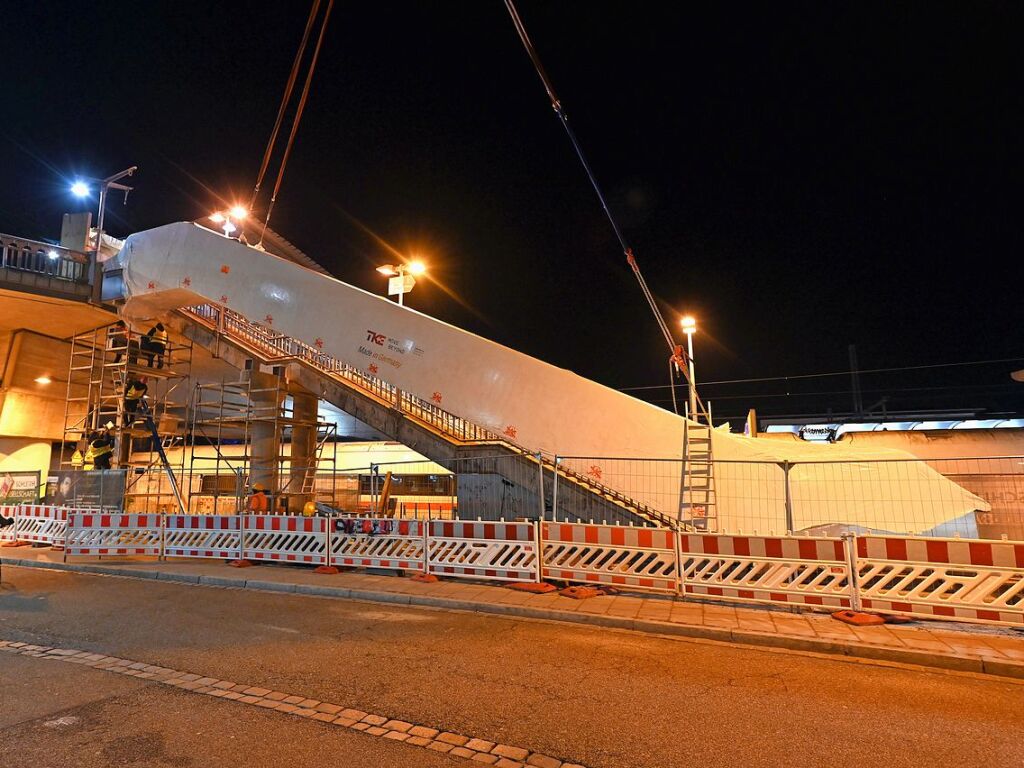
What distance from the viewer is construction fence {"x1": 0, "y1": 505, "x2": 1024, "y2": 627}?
676 centimetres

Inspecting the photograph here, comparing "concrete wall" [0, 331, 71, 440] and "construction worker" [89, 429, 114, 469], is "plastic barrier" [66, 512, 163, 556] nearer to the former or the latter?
"construction worker" [89, 429, 114, 469]

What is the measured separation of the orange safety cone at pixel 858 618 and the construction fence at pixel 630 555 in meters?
0.09

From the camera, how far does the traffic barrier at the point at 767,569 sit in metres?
7.40

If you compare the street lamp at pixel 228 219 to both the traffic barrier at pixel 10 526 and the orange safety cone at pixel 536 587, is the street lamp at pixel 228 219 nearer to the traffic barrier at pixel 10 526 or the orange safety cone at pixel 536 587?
the traffic barrier at pixel 10 526

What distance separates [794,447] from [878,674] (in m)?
7.48

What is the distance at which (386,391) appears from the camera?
1544 centimetres

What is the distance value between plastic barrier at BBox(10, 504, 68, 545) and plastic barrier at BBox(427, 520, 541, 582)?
Result: 10072 mm

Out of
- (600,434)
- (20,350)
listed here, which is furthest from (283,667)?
(20,350)

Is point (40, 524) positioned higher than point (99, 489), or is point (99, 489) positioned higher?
point (99, 489)

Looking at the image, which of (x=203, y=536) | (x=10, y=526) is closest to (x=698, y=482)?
(x=203, y=536)

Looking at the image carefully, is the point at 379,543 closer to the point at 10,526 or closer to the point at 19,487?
the point at 10,526

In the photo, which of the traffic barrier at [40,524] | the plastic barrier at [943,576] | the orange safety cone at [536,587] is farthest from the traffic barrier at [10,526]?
the plastic barrier at [943,576]

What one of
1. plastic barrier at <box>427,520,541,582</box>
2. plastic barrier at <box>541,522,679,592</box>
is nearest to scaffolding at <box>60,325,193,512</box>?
plastic barrier at <box>427,520,541,582</box>

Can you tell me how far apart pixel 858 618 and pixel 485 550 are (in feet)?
17.0
